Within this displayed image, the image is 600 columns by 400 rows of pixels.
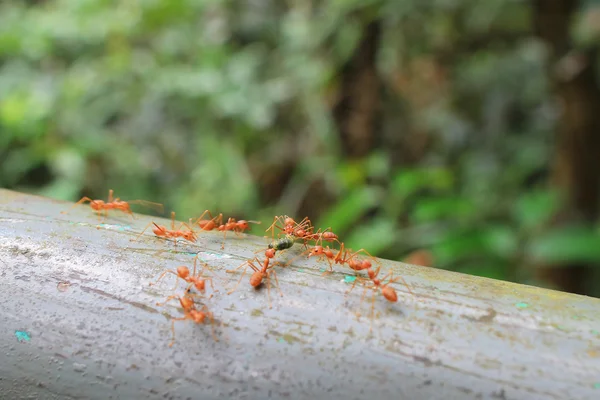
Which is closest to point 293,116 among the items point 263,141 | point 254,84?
point 263,141

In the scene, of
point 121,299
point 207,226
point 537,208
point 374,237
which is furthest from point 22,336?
point 537,208

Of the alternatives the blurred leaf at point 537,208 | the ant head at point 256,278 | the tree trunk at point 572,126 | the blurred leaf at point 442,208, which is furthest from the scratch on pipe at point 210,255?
the tree trunk at point 572,126

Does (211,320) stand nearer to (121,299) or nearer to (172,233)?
(121,299)

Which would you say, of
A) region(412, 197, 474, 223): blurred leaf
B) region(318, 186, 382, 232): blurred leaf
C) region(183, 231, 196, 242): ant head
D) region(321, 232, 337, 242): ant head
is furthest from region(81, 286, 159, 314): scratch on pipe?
region(412, 197, 474, 223): blurred leaf

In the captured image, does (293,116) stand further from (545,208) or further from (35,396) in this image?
(35,396)

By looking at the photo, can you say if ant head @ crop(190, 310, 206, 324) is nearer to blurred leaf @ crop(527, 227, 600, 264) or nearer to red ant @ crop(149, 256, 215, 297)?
red ant @ crop(149, 256, 215, 297)

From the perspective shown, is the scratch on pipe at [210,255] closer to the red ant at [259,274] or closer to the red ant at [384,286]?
the red ant at [259,274]
